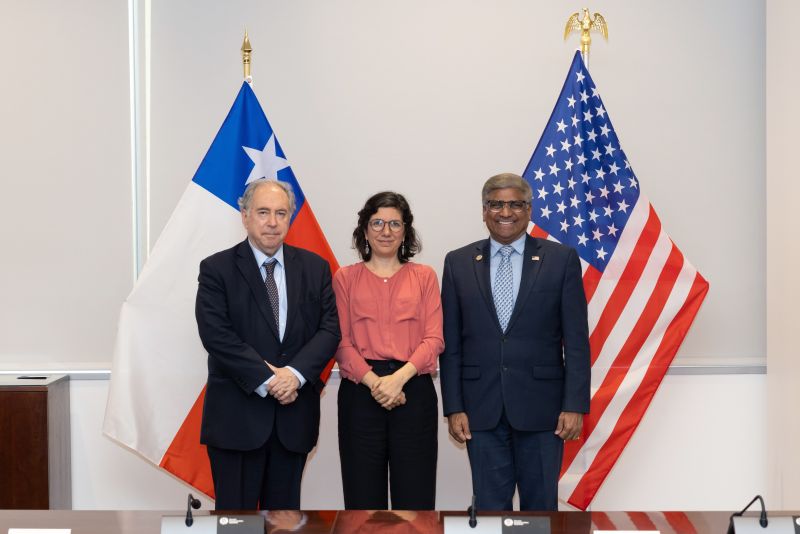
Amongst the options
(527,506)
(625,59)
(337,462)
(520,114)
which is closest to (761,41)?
(625,59)

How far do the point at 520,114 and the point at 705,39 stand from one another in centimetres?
91

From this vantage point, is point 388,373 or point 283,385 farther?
point 388,373

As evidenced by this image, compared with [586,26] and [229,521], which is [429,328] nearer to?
[229,521]

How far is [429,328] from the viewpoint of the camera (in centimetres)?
322

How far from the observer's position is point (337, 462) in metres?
4.29

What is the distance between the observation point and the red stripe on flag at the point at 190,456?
12.4 ft

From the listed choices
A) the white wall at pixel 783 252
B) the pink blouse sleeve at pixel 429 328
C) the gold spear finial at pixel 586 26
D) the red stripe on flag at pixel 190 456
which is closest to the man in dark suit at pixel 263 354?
the pink blouse sleeve at pixel 429 328

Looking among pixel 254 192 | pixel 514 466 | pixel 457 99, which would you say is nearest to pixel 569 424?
pixel 514 466

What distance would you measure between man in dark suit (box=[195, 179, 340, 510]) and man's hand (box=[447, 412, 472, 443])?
18.2 inches

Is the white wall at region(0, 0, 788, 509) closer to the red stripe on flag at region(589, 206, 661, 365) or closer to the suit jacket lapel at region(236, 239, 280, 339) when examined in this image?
the red stripe on flag at region(589, 206, 661, 365)

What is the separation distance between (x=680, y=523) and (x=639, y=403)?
1903mm

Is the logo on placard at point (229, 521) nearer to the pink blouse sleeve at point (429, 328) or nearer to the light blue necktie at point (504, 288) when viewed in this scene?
the pink blouse sleeve at point (429, 328)

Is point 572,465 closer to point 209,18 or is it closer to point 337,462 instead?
point 337,462

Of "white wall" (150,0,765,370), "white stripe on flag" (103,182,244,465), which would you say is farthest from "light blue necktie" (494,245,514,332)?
"white stripe on flag" (103,182,244,465)
